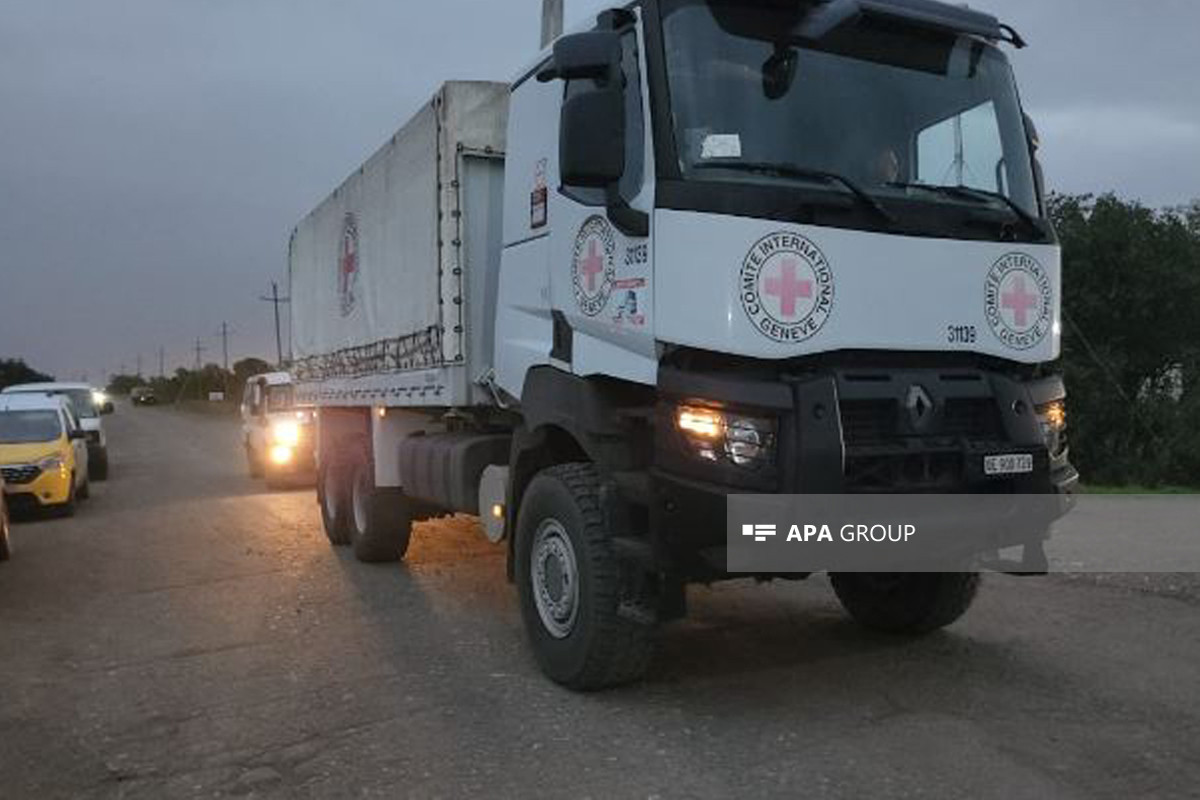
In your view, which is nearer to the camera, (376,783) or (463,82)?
(376,783)

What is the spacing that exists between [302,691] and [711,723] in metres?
2.09

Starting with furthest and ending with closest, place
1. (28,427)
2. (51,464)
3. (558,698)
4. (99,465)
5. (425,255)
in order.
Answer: (99,465), (28,427), (51,464), (425,255), (558,698)

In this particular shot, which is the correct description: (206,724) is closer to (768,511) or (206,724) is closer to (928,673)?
(768,511)

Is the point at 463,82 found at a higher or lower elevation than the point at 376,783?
higher

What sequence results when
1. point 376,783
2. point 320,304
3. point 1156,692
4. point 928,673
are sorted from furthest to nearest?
point 320,304 < point 928,673 < point 1156,692 < point 376,783

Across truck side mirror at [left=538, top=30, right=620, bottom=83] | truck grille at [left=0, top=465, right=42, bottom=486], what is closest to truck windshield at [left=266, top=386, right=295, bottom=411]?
Answer: truck grille at [left=0, top=465, right=42, bottom=486]

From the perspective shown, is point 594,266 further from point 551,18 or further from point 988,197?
point 551,18

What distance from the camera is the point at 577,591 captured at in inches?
211

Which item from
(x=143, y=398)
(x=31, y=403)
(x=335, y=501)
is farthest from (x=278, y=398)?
(x=143, y=398)

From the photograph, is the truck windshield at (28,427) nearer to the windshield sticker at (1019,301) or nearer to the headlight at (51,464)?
the headlight at (51,464)

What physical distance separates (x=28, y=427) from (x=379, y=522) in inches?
328

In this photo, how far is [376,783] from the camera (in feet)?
14.5

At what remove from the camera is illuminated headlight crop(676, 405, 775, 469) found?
4457 millimetres

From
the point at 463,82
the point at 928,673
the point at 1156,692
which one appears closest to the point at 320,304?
the point at 463,82
